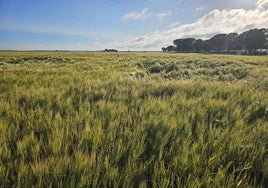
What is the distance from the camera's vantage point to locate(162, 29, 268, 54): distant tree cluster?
93.4m

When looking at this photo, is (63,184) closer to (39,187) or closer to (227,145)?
(39,187)

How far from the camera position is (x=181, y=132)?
368cm

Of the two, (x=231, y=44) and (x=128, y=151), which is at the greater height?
(x=231, y=44)

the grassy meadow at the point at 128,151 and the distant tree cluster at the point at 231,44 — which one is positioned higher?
the distant tree cluster at the point at 231,44

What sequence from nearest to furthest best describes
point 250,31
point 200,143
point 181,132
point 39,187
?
1. point 39,187
2. point 200,143
3. point 181,132
4. point 250,31

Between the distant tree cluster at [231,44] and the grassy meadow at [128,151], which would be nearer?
the grassy meadow at [128,151]

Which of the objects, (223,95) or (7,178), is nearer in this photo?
(7,178)

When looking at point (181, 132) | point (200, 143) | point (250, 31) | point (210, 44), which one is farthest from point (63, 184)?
point (210, 44)

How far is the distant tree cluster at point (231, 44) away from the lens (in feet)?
306

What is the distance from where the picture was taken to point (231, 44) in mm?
112188

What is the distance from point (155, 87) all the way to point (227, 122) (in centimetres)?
389

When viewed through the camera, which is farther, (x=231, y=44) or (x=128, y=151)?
(x=231, y=44)

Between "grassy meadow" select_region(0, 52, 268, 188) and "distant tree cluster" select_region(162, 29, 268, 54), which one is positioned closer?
"grassy meadow" select_region(0, 52, 268, 188)

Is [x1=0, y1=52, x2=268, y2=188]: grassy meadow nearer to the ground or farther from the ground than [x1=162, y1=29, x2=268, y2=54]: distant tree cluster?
nearer to the ground
